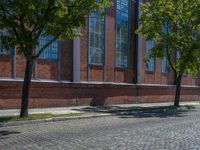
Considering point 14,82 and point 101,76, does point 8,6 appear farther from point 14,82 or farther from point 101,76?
point 101,76

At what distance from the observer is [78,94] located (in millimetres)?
27297

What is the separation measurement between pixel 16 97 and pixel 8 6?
23.8ft

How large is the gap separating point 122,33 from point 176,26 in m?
5.62

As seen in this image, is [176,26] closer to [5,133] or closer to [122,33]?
[122,33]

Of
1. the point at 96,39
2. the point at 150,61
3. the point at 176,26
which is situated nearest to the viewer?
the point at 176,26

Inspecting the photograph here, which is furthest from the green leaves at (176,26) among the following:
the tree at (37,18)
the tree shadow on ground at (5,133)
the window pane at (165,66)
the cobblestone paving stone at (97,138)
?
the tree shadow on ground at (5,133)

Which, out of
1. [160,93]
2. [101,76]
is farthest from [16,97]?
[160,93]

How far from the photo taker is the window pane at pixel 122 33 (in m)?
33.1

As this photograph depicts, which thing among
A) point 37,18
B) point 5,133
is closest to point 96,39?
point 37,18

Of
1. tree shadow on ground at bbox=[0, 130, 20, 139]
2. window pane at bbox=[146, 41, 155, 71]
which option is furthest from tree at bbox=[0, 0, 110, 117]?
window pane at bbox=[146, 41, 155, 71]

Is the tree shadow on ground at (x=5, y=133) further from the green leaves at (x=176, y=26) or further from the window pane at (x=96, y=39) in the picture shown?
the green leaves at (x=176, y=26)

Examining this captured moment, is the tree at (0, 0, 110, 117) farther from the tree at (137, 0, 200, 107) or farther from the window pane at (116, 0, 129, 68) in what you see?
the window pane at (116, 0, 129, 68)

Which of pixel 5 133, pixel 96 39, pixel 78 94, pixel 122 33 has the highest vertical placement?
pixel 122 33

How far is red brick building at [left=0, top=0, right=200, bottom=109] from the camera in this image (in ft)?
77.4
